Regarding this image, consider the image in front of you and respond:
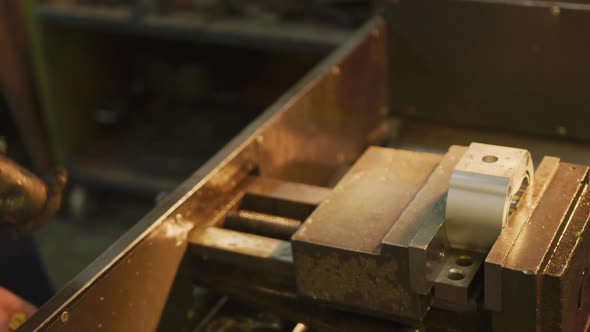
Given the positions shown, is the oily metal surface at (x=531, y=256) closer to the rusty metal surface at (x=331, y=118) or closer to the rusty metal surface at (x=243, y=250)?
the rusty metal surface at (x=243, y=250)

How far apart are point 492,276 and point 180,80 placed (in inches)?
65.5

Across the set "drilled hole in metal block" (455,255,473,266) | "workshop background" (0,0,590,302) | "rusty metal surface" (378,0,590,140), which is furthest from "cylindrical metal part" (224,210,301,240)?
"workshop background" (0,0,590,302)

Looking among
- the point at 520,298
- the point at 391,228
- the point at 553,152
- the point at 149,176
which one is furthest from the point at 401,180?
the point at 149,176

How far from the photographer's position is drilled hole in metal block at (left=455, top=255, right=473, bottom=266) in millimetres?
848

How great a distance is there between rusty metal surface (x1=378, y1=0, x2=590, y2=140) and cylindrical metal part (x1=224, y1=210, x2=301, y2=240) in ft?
1.48

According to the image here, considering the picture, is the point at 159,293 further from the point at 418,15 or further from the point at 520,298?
the point at 418,15

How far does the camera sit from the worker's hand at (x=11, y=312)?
3.24 feet

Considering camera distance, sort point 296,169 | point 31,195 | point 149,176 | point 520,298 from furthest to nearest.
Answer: point 149,176, point 296,169, point 31,195, point 520,298

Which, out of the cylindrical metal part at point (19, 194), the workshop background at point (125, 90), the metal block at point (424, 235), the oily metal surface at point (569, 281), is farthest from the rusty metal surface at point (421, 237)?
the workshop background at point (125, 90)

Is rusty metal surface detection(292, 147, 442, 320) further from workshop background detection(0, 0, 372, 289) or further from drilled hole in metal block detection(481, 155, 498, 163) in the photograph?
workshop background detection(0, 0, 372, 289)

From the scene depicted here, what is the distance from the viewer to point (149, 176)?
7.36 feet

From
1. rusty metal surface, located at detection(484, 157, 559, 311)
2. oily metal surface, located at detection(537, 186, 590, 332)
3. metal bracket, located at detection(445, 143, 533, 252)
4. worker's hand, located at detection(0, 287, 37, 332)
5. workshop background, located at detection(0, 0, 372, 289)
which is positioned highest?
metal bracket, located at detection(445, 143, 533, 252)

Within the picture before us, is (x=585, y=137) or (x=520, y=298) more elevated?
(x=520, y=298)

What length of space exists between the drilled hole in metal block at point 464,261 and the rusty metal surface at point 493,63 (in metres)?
0.52
